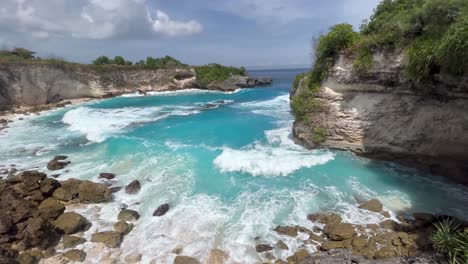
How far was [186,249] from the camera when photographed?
10133 mm

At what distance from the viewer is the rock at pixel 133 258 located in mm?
9578

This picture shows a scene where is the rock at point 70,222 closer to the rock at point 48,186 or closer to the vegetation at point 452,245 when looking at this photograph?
the rock at point 48,186

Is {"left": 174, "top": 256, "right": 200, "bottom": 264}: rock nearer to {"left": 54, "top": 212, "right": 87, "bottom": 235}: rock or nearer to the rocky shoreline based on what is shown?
the rocky shoreline

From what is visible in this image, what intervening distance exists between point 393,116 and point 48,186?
19582 millimetres

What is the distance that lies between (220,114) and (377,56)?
863 inches

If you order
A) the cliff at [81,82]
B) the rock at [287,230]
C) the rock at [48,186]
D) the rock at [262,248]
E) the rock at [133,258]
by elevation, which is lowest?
the rock at [133,258]

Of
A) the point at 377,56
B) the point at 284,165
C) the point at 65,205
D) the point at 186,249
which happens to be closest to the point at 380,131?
the point at 377,56

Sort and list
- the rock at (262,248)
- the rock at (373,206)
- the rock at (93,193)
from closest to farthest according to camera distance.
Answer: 1. the rock at (262,248)
2. the rock at (373,206)
3. the rock at (93,193)

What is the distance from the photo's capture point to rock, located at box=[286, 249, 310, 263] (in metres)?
9.25

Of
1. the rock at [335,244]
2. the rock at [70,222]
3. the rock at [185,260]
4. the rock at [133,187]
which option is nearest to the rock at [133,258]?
the rock at [185,260]

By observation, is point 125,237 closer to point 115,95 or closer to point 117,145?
point 117,145

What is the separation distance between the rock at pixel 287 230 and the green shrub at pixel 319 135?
9071mm

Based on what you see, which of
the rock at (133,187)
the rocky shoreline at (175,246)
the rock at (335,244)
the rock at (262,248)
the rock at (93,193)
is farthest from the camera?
the rock at (133,187)

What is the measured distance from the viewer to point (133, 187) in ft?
48.1
